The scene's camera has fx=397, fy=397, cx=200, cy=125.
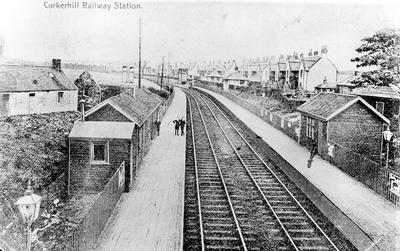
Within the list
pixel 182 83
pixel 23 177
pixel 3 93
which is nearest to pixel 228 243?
pixel 23 177

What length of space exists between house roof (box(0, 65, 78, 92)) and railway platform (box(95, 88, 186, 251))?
25.7ft

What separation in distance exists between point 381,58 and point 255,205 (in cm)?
886

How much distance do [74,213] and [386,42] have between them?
12.5 meters

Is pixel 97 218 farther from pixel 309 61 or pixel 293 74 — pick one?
pixel 293 74

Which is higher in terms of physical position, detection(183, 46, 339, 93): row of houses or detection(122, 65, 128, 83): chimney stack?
detection(183, 46, 339, 93): row of houses

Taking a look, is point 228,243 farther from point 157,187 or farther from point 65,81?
point 65,81

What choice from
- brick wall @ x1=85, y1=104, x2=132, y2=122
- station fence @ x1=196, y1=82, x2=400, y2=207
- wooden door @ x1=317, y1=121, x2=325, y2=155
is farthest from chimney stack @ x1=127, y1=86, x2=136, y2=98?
station fence @ x1=196, y1=82, x2=400, y2=207

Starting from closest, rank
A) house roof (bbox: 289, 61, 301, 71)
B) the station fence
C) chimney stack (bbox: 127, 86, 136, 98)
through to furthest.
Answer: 1. the station fence
2. chimney stack (bbox: 127, 86, 136, 98)
3. house roof (bbox: 289, 61, 301, 71)

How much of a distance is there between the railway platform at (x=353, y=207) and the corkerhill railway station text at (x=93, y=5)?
8150mm

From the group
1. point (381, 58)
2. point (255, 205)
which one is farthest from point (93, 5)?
point (381, 58)

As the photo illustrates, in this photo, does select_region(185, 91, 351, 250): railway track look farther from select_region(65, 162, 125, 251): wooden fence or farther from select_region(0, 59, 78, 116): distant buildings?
select_region(0, 59, 78, 116): distant buildings

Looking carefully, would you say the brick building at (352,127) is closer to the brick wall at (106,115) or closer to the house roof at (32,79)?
the brick wall at (106,115)

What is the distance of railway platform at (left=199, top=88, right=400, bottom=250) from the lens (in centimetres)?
1002

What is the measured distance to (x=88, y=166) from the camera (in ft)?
44.9
